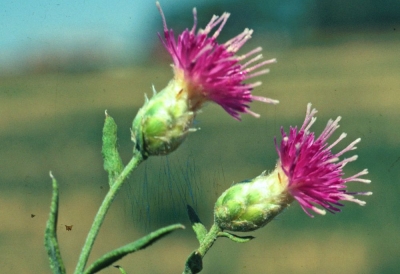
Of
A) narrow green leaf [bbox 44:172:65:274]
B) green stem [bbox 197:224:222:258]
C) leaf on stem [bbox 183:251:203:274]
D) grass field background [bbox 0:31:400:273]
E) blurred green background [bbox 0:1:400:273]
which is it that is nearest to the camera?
narrow green leaf [bbox 44:172:65:274]

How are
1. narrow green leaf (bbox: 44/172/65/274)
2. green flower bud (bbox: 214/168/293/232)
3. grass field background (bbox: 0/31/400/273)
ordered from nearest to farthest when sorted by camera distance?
narrow green leaf (bbox: 44/172/65/274) → green flower bud (bbox: 214/168/293/232) → grass field background (bbox: 0/31/400/273)

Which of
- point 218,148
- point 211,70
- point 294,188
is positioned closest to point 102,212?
point 211,70

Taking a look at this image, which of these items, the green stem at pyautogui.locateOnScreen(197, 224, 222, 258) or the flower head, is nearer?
the green stem at pyautogui.locateOnScreen(197, 224, 222, 258)

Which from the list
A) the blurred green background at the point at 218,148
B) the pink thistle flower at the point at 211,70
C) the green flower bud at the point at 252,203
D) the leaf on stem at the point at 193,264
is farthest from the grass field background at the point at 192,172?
the leaf on stem at the point at 193,264

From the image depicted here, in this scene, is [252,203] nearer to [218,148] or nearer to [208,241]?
[208,241]

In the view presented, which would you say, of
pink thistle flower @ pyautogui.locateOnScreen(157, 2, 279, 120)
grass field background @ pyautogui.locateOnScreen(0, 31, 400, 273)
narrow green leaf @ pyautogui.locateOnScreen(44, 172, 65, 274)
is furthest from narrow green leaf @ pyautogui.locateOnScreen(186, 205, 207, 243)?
grass field background @ pyautogui.locateOnScreen(0, 31, 400, 273)

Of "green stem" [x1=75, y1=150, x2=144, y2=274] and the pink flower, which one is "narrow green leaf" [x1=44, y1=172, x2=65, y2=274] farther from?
the pink flower

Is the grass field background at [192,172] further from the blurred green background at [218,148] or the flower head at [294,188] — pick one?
the flower head at [294,188]

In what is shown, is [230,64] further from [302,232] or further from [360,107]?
[360,107]
